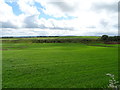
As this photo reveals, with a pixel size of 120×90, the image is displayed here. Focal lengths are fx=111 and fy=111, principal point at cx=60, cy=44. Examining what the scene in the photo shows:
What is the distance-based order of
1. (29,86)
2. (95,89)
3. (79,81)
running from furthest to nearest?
(79,81)
(29,86)
(95,89)

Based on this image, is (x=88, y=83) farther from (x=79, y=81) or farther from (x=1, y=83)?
(x=1, y=83)

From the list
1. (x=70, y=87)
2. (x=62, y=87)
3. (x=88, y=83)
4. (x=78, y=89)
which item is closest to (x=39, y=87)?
(x=62, y=87)

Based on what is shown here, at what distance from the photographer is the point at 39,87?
23.2 ft

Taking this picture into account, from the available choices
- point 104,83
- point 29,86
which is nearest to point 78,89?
point 104,83

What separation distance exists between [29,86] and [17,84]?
906mm

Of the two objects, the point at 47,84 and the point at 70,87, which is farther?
the point at 47,84

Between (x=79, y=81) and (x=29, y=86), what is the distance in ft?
11.4

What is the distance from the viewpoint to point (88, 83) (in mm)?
7520

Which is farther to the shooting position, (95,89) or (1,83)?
(1,83)

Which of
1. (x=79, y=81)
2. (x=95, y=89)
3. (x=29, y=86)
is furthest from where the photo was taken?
(x=79, y=81)

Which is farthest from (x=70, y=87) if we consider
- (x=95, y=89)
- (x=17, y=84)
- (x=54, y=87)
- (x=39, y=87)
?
(x=17, y=84)

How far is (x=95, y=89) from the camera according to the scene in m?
6.72

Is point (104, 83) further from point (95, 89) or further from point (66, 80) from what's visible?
point (66, 80)

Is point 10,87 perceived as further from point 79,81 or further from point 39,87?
point 79,81
